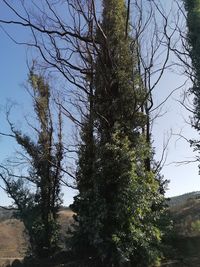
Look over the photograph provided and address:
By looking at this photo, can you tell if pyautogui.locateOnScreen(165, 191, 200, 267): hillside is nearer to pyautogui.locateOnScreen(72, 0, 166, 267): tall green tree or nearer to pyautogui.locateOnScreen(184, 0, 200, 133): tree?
pyautogui.locateOnScreen(72, 0, 166, 267): tall green tree

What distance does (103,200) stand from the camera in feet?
55.2

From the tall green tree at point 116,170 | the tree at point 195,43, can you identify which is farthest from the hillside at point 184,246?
the tree at point 195,43

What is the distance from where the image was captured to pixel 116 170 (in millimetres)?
17078

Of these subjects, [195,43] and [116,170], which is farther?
[195,43]

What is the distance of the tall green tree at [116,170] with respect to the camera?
16.6m

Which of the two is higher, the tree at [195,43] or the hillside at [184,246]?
the tree at [195,43]

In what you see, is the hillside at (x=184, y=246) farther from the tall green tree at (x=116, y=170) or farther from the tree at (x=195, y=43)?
the tree at (x=195, y=43)

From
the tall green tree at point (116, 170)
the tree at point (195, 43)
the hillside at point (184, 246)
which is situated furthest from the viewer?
the tree at point (195, 43)

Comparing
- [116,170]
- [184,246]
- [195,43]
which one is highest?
[195,43]

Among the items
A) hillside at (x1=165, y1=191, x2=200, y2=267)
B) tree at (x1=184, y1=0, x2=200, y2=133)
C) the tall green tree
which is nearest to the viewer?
the tall green tree

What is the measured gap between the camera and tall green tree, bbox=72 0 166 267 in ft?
54.3

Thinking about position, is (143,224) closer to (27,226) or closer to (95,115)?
(95,115)

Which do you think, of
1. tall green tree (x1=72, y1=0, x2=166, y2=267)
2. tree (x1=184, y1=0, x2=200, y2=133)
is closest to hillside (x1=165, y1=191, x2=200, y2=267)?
tall green tree (x1=72, y1=0, x2=166, y2=267)

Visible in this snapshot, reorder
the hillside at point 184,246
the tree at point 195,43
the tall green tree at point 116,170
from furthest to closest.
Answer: the tree at point 195,43 → the hillside at point 184,246 → the tall green tree at point 116,170
